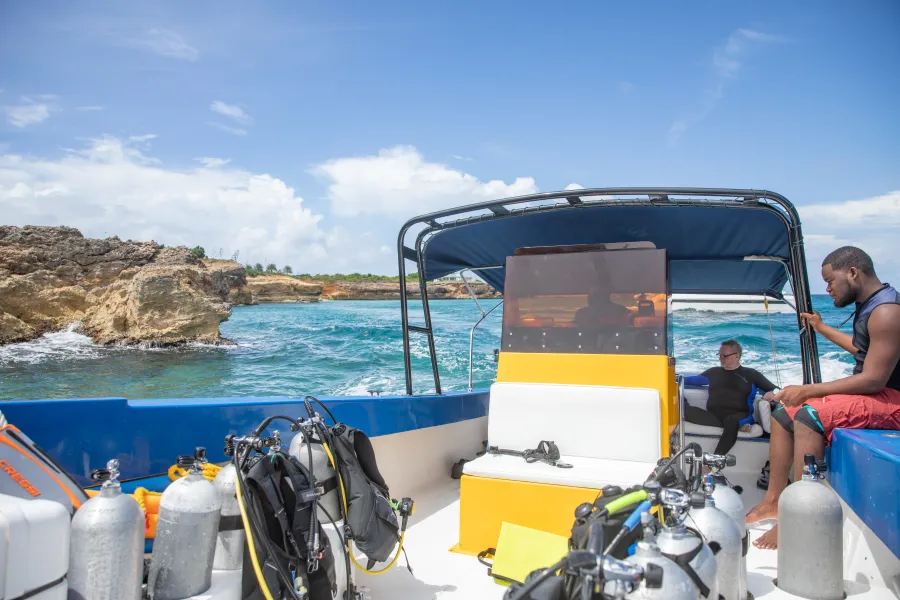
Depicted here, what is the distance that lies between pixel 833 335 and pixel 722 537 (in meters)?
1.84

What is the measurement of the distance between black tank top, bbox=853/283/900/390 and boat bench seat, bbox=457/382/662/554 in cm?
113

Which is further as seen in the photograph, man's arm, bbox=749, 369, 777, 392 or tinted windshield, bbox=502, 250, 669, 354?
man's arm, bbox=749, 369, 777, 392

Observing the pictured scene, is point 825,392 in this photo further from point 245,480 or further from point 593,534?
point 245,480

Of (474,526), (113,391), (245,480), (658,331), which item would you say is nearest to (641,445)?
(658,331)

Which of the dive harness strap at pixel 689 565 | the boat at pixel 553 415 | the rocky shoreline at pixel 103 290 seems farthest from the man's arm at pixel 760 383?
the rocky shoreline at pixel 103 290

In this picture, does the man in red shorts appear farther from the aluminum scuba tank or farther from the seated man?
the seated man

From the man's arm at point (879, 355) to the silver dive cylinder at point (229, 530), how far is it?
2.88m

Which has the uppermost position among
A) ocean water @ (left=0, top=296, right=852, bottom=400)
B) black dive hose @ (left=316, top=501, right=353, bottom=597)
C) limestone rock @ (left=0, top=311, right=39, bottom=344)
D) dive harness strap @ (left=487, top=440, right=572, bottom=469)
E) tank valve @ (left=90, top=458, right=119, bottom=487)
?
tank valve @ (left=90, top=458, right=119, bottom=487)

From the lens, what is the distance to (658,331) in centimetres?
325

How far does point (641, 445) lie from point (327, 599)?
1740 mm

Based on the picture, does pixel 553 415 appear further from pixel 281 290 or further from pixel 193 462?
pixel 281 290

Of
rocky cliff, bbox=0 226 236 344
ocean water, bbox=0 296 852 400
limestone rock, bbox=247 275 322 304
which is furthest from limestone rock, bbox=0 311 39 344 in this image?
limestone rock, bbox=247 275 322 304

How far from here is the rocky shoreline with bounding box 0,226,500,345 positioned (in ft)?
67.1

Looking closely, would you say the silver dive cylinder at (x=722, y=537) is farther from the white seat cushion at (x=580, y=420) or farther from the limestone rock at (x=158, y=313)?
the limestone rock at (x=158, y=313)
